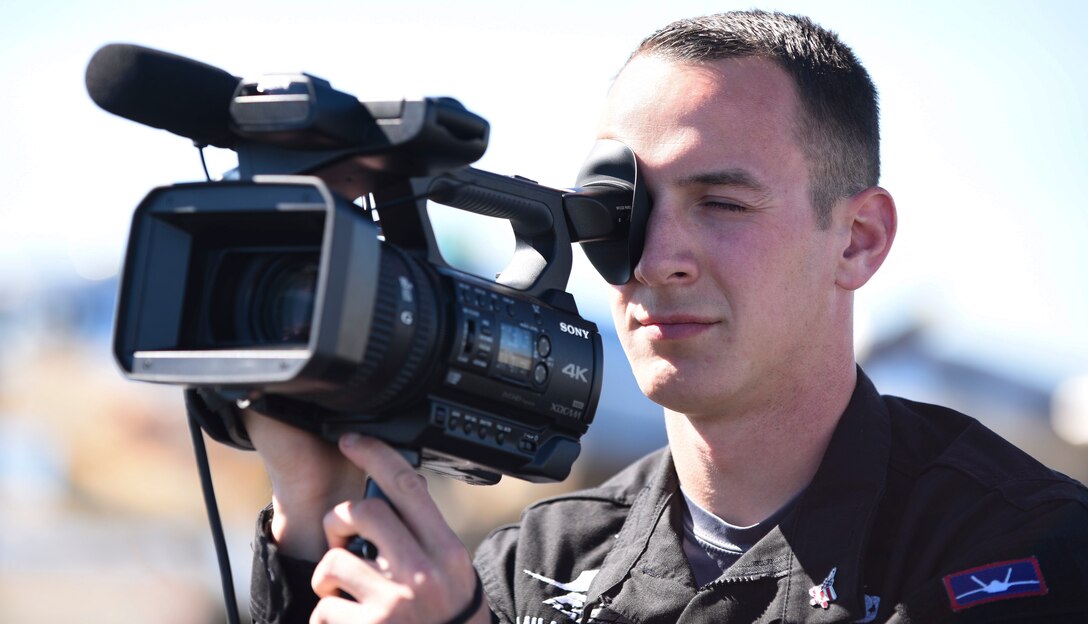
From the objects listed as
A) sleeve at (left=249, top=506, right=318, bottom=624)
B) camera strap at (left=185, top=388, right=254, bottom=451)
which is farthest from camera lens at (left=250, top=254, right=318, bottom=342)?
sleeve at (left=249, top=506, right=318, bottom=624)

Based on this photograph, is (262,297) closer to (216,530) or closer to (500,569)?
(216,530)

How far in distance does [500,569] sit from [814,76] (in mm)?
1390

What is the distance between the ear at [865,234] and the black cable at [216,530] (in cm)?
142

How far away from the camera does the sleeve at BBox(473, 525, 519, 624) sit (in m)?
2.80

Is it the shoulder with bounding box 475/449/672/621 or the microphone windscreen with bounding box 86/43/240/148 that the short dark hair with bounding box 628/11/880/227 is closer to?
the shoulder with bounding box 475/449/672/621

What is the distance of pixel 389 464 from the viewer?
6.51ft

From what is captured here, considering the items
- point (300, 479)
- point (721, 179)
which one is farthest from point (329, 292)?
point (721, 179)

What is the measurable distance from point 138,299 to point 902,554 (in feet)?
5.03

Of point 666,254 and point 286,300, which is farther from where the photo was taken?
point 666,254

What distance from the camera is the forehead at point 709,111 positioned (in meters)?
2.51

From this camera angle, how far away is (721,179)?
247 centimetres

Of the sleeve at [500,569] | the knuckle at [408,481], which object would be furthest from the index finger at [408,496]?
the sleeve at [500,569]

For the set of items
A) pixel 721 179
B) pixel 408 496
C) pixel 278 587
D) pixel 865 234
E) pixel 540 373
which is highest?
pixel 721 179

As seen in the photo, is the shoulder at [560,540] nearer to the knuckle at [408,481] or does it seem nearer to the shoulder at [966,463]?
the shoulder at [966,463]
